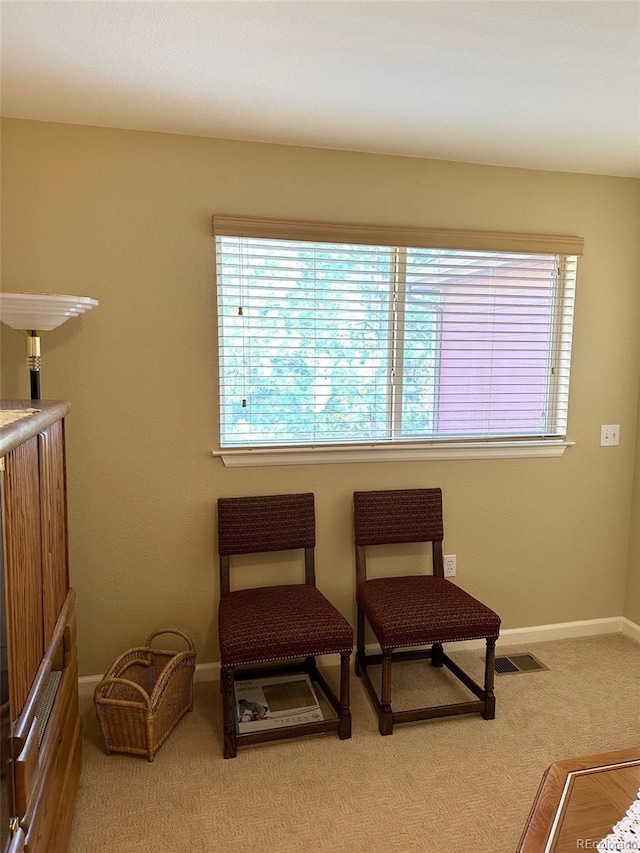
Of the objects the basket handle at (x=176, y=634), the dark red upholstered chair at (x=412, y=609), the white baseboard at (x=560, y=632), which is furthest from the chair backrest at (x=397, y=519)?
the basket handle at (x=176, y=634)

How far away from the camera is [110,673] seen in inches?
91.9

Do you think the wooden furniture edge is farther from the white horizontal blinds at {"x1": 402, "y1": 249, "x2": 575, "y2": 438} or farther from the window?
the white horizontal blinds at {"x1": 402, "y1": 249, "x2": 575, "y2": 438}

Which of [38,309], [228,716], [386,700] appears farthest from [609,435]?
[38,309]

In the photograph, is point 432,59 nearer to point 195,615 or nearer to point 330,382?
point 330,382

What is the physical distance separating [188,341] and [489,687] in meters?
1.96

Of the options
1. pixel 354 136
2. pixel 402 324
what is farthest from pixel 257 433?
pixel 354 136

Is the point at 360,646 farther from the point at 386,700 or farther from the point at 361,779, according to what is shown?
the point at 361,779

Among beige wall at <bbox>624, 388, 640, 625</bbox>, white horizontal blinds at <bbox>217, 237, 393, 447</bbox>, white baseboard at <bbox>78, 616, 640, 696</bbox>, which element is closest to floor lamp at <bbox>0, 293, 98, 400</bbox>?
white horizontal blinds at <bbox>217, 237, 393, 447</bbox>

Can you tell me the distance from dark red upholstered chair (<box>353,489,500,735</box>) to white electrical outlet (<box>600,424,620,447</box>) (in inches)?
40.4

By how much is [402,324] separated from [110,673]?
1.97 meters

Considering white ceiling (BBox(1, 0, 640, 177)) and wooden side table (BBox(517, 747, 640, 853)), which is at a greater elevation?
white ceiling (BBox(1, 0, 640, 177))

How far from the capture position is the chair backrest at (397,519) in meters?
2.81

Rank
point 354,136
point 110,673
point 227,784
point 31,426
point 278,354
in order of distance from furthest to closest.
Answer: point 278,354 < point 354,136 < point 110,673 < point 227,784 < point 31,426

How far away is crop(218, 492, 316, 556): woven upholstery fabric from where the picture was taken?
2.64 m
